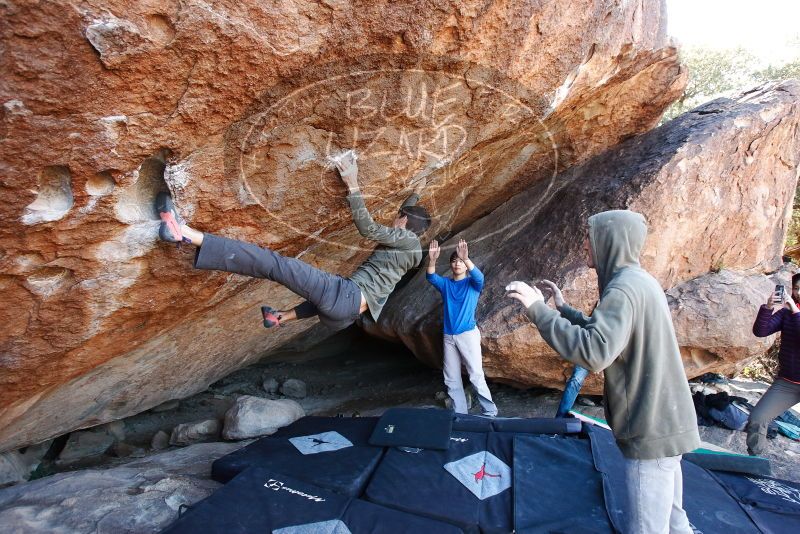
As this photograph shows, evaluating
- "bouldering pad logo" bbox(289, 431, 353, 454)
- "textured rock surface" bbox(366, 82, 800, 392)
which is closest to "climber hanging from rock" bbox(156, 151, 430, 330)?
"bouldering pad logo" bbox(289, 431, 353, 454)

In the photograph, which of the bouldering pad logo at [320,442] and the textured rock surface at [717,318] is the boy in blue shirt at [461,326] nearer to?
the bouldering pad logo at [320,442]

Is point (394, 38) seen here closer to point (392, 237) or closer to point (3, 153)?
point (392, 237)

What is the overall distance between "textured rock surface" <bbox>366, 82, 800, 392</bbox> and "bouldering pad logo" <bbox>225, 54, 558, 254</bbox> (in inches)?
43.7

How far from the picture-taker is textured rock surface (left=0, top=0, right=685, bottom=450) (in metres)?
2.15

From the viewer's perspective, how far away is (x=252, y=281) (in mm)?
4098

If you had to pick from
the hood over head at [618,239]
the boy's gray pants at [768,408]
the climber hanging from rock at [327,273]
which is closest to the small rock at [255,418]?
the climber hanging from rock at [327,273]

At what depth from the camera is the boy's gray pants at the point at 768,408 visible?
383 centimetres

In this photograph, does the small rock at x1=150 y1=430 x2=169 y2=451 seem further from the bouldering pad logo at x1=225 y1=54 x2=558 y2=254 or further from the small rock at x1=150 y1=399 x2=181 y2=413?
the bouldering pad logo at x1=225 y1=54 x2=558 y2=254

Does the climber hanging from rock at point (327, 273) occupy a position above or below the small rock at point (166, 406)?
above

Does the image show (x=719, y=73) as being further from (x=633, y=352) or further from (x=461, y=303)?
(x=633, y=352)

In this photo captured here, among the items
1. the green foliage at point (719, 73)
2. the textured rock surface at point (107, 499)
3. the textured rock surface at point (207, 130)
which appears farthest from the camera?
the green foliage at point (719, 73)

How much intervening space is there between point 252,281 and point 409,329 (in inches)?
76.0

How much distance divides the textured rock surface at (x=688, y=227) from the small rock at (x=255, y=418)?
1.66 meters

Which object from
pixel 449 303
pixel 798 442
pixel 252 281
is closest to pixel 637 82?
pixel 449 303
